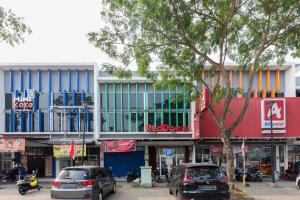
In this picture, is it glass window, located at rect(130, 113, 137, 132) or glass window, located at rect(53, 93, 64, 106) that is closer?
glass window, located at rect(130, 113, 137, 132)

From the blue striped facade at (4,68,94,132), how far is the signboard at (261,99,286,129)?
13.2m

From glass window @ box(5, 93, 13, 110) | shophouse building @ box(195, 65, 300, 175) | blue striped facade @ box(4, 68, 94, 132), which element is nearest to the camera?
shophouse building @ box(195, 65, 300, 175)

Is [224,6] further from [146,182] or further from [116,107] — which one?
[116,107]

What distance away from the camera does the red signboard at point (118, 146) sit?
28.9 m

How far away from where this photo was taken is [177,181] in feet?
51.5

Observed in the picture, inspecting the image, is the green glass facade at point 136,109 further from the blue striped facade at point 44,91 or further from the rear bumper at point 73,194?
the rear bumper at point 73,194

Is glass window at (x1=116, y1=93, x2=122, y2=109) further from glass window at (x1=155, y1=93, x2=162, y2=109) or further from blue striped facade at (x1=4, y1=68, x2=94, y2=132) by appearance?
glass window at (x1=155, y1=93, x2=162, y2=109)

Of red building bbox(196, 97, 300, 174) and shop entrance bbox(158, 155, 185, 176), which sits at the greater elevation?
red building bbox(196, 97, 300, 174)

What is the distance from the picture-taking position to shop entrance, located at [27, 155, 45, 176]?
3244 centimetres

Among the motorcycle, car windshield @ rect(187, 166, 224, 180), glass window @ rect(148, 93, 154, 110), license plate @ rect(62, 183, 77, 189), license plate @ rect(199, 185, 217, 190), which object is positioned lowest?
the motorcycle

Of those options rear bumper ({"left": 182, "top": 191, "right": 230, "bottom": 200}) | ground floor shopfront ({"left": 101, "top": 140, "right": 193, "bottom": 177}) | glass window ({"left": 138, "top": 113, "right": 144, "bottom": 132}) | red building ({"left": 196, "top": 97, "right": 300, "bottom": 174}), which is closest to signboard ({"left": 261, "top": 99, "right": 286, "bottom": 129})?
red building ({"left": 196, "top": 97, "right": 300, "bottom": 174})

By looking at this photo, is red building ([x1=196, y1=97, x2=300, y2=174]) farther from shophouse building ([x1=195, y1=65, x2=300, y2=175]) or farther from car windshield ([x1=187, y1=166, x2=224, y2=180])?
car windshield ([x1=187, y1=166, x2=224, y2=180])

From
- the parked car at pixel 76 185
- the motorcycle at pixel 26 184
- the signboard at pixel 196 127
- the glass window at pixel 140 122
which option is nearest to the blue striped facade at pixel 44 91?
the glass window at pixel 140 122

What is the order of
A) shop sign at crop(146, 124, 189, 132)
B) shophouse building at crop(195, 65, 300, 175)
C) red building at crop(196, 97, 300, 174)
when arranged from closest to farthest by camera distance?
red building at crop(196, 97, 300, 174)
shophouse building at crop(195, 65, 300, 175)
shop sign at crop(146, 124, 189, 132)
